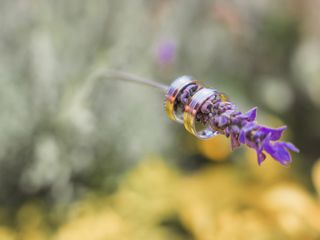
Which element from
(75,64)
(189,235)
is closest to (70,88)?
(75,64)

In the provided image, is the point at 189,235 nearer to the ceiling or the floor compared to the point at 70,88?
nearer to the floor

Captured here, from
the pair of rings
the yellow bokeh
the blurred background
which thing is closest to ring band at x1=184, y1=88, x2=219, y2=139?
the pair of rings

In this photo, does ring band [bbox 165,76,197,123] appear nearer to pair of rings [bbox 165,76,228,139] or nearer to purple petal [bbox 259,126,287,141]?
pair of rings [bbox 165,76,228,139]

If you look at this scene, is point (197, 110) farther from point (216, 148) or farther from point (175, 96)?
point (216, 148)

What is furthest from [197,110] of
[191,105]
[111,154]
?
[111,154]

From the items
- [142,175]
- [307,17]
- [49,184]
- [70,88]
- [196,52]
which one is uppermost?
[307,17]

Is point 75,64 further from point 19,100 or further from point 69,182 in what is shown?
point 69,182

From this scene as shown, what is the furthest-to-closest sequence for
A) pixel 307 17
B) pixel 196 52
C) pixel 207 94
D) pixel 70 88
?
pixel 307 17 → pixel 196 52 → pixel 70 88 → pixel 207 94
